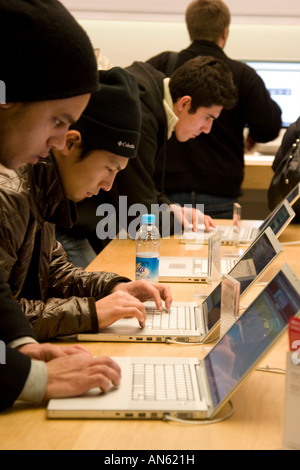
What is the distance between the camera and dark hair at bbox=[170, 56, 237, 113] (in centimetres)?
285

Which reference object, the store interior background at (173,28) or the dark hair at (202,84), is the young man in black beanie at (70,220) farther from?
the store interior background at (173,28)

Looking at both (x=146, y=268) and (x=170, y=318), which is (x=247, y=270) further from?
(x=146, y=268)

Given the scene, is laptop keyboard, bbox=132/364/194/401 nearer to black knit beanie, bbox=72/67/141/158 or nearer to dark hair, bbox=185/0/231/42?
black knit beanie, bbox=72/67/141/158

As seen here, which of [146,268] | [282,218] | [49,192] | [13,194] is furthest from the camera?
[282,218]

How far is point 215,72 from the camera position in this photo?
2855 mm

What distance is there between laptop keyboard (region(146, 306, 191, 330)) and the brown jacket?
0.16m

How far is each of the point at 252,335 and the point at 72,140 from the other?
77cm

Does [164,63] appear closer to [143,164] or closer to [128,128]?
[143,164]

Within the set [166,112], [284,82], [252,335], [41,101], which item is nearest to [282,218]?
[166,112]

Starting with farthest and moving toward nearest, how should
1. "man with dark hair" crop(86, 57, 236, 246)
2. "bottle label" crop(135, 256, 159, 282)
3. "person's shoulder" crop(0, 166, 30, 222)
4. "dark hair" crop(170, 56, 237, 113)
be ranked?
"dark hair" crop(170, 56, 237, 113)
"man with dark hair" crop(86, 57, 236, 246)
"bottle label" crop(135, 256, 159, 282)
"person's shoulder" crop(0, 166, 30, 222)

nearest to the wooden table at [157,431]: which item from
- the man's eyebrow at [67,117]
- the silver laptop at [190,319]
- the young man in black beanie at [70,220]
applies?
the silver laptop at [190,319]

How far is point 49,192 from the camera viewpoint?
60.8 inches

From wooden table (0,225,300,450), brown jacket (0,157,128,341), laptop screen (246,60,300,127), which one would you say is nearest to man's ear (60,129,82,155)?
brown jacket (0,157,128,341)

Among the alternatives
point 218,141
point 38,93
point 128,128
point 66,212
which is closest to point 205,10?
point 218,141
